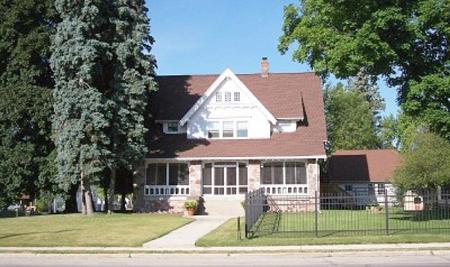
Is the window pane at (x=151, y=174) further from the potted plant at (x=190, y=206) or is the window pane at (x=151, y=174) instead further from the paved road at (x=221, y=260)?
the paved road at (x=221, y=260)

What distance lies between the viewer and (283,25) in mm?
33844

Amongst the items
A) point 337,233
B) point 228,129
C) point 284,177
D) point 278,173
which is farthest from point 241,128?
point 337,233

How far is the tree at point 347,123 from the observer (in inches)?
2790

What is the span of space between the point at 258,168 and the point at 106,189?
A: 10.5 m

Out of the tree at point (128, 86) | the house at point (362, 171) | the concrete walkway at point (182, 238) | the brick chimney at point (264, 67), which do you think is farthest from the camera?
the house at point (362, 171)

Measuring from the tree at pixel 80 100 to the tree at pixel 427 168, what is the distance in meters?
18.9

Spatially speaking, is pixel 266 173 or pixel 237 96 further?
pixel 237 96

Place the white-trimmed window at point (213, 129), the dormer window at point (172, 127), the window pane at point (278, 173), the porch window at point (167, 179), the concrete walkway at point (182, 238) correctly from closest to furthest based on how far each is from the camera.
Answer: the concrete walkway at point (182, 238) → the window pane at point (278, 173) → the porch window at point (167, 179) → the white-trimmed window at point (213, 129) → the dormer window at point (172, 127)

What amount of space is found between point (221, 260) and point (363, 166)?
40.1m

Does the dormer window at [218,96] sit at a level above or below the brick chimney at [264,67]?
below

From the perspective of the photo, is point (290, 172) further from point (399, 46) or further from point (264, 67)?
point (399, 46)

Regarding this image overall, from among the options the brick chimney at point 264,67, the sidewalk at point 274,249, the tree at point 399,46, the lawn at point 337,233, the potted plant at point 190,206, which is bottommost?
the sidewalk at point 274,249

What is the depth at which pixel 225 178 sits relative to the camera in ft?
127

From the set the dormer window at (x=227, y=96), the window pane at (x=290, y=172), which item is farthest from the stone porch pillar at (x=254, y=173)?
the dormer window at (x=227, y=96)
